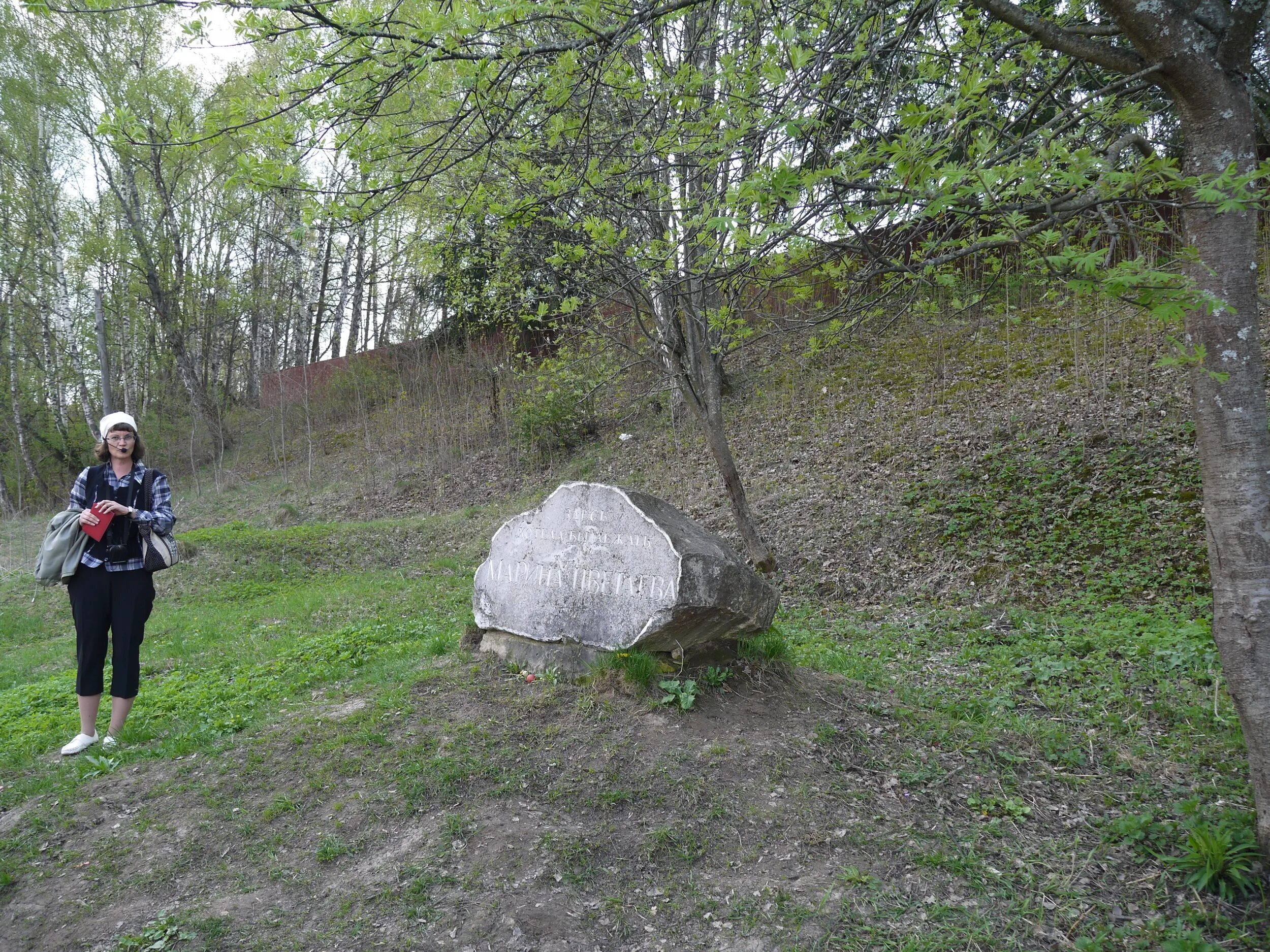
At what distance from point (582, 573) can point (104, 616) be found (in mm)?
2817

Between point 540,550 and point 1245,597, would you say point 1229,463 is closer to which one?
point 1245,597

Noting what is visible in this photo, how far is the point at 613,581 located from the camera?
189 inches

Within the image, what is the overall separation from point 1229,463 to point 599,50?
3268mm

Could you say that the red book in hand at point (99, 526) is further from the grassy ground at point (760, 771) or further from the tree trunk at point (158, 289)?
the tree trunk at point (158, 289)

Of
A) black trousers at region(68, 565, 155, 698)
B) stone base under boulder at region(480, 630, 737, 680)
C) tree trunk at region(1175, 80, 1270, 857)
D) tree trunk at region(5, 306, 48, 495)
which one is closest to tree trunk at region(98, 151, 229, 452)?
tree trunk at region(5, 306, 48, 495)

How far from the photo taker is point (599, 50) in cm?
363

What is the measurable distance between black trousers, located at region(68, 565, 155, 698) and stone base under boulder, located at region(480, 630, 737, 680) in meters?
2.21

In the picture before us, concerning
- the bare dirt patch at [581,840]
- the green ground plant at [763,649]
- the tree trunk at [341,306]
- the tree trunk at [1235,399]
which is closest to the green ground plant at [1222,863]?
the bare dirt patch at [581,840]

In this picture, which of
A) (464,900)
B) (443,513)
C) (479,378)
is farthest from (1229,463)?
(479,378)

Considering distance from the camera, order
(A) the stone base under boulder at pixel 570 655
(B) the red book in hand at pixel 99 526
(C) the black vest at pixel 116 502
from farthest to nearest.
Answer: (A) the stone base under boulder at pixel 570 655
(C) the black vest at pixel 116 502
(B) the red book in hand at pixel 99 526

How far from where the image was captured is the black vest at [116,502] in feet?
14.6

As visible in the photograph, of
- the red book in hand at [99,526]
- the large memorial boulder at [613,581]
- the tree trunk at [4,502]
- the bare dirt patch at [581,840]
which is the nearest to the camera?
the bare dirt patch at [581,840]

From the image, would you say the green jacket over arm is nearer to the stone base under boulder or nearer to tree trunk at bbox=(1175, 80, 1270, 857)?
the stone base under boulder

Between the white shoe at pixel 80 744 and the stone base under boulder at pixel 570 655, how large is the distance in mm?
2491
